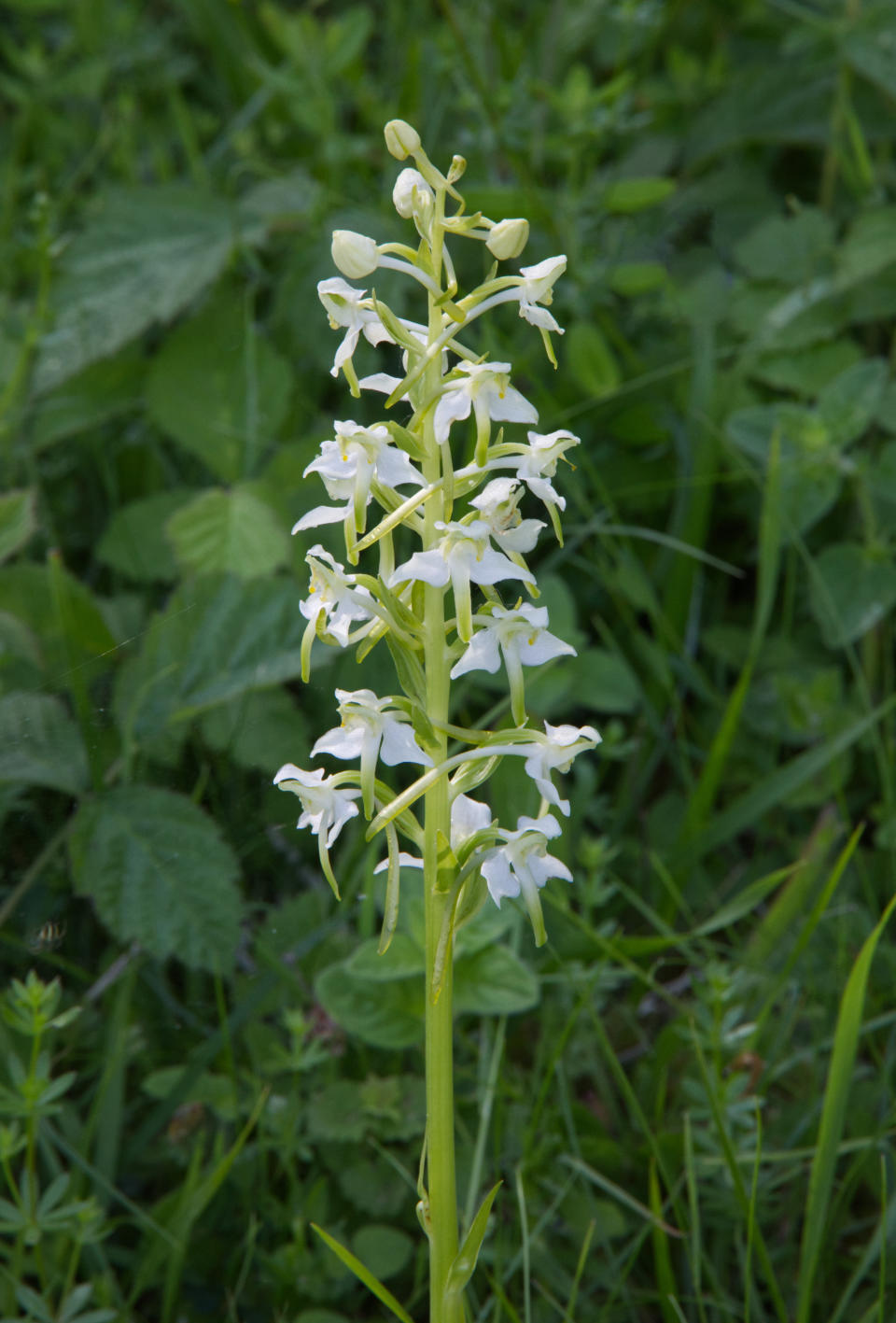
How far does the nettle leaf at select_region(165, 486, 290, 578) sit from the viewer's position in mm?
1842

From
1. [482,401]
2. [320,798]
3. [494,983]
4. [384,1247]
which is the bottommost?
[384,1247]

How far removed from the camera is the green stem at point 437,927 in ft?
3.15

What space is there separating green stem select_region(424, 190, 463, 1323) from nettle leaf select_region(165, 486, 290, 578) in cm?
91

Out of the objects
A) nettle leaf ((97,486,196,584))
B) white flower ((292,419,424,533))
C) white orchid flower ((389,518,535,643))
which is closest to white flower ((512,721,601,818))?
white orchid flower ((389,518,535,643))

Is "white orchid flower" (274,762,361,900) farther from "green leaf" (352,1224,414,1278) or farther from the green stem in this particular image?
"green leaf" (352,1224,414,1278)

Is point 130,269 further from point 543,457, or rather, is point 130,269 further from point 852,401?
point 543,457

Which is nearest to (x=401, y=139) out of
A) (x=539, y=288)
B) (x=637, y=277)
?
(x=539, y=288)

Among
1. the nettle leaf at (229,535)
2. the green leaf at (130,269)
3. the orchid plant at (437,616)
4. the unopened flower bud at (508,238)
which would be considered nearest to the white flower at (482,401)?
the orchid plant at (437,616)

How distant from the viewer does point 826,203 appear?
263 cm

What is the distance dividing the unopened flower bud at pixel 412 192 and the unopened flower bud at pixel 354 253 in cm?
4

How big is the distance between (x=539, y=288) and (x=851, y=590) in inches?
48.3

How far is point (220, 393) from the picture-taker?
2.21 meters

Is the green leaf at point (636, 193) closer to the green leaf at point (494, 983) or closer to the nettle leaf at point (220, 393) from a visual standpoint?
the nettle leaf at point (220, 393)

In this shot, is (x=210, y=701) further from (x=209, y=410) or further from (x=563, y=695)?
(x=209, y=410)
